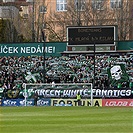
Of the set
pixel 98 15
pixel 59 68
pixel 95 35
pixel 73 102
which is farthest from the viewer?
pixel 98 15

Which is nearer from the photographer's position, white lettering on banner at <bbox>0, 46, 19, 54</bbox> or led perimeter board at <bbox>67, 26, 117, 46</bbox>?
led perimeter board at <bbox>67, 26, 117, 46</bbox>

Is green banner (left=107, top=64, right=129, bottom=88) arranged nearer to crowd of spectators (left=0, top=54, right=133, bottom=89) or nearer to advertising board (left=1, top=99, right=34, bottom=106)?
crowd of spectators (left=0, top=54, right=133, bottom=89)

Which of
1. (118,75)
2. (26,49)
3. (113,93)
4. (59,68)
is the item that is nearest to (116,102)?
(113,93)

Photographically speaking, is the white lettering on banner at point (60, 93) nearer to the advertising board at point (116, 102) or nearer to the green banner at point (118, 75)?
the advertising board at point (116, 102)

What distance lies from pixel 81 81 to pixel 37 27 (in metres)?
19.8

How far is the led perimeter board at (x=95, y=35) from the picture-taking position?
187ft

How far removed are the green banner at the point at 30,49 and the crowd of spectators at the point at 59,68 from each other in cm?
79

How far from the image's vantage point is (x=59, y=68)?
5612 cm

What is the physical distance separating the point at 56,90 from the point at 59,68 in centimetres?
745

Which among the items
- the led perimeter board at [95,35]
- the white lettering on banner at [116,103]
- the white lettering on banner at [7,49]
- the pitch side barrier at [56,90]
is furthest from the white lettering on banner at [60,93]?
the white lettering on banner at [7,49]

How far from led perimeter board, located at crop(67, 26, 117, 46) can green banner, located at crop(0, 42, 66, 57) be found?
1.60 meters

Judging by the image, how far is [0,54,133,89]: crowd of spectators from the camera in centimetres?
5341

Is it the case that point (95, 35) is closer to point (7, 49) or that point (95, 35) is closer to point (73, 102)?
point (7, 49)

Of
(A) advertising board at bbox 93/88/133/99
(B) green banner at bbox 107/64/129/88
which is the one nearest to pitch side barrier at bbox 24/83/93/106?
(A) advertising board at bbox 93/88/133/99
